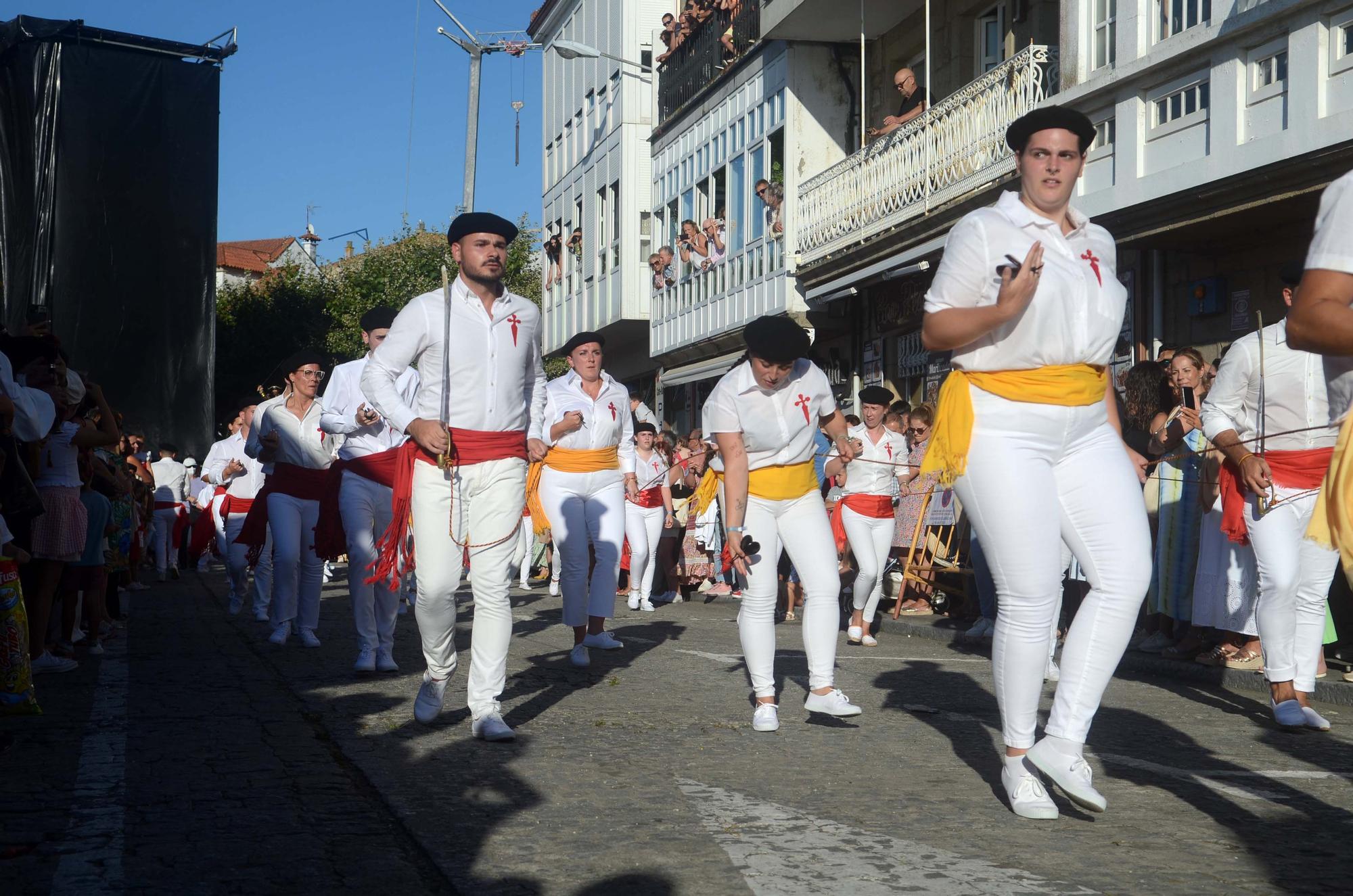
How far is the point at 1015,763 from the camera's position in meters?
5.22

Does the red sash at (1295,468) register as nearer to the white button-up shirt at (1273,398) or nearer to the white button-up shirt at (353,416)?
the white button-up shirt at (1273,398)

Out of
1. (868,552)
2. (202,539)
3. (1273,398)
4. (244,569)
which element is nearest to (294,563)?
(244,569)

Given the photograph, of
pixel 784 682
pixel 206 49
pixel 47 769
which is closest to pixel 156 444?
pixel 206 49

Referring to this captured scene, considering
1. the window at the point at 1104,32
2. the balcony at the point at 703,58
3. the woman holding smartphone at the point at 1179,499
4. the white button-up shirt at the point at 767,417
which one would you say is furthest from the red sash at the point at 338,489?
the balcony at the point at 703,58

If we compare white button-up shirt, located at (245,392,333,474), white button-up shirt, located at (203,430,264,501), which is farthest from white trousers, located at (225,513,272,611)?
white button-up shirt, located at (245,392,333,474)

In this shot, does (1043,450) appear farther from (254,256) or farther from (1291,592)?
(254,256)

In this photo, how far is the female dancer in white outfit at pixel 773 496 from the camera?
7.38 m

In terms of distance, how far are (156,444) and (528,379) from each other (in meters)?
14.8

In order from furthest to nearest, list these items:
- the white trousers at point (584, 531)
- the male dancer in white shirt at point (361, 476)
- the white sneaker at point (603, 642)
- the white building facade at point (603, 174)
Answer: the white building facade at point (603, 174) < the white sneaker at point (603, 642) < the white trousers at point (584, 531) < the male dancer in white shirt at point (361, 476)

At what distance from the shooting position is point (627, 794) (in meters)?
5.54

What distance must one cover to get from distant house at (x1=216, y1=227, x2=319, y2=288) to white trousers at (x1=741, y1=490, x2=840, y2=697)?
87.8 metres

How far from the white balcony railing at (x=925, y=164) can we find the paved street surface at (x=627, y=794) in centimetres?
1002

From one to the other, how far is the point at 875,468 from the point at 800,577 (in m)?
5.57

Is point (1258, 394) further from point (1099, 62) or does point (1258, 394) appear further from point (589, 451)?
point (1099, 62)
